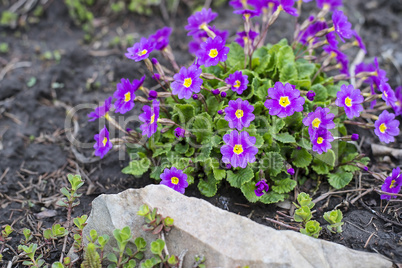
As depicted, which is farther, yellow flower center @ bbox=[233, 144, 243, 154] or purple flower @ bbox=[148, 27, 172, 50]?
purple flower @ bbox=[148, 27, 172, 50]

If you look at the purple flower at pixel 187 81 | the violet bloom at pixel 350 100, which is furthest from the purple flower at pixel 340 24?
the purple flower at pixel 187 81

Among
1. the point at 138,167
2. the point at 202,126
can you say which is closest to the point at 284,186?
the point at 202,126

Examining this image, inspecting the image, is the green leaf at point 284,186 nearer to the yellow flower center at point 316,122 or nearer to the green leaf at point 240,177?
the green leaf at point 240,177

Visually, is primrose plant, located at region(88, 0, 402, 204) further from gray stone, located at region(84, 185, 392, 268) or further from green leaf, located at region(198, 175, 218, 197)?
gray stone, located at region(84, 185, 392, 268)

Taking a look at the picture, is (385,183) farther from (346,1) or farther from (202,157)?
(346,1)

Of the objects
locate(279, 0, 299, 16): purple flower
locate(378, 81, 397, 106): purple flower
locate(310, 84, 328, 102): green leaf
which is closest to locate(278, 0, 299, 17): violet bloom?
locate(279, 0, 299, 16): purple flower
